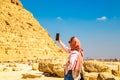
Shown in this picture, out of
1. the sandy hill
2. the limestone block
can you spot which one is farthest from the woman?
the sandy hill

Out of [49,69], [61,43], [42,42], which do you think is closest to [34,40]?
[42,42]

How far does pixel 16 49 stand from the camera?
64125mm

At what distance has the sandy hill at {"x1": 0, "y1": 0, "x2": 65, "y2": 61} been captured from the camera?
62875 mm

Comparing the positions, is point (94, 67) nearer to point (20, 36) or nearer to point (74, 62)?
point (74, 62)

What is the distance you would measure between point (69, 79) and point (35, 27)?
75.5 m

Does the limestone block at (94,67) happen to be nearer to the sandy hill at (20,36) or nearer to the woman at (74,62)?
the woman at (74,62)

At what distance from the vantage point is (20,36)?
73062 millimetres

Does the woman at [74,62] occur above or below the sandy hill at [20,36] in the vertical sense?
below

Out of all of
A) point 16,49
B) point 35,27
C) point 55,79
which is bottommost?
point 55,79

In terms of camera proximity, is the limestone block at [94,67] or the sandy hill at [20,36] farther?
the sandy hill at [20,36]

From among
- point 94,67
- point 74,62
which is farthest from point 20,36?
point 74,62

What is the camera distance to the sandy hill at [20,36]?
62.9 meters

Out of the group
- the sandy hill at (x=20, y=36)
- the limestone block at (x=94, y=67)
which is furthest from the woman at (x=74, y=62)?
the sandy hill at (x=20, y=36)

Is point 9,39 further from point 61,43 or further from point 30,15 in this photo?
point 61,43
